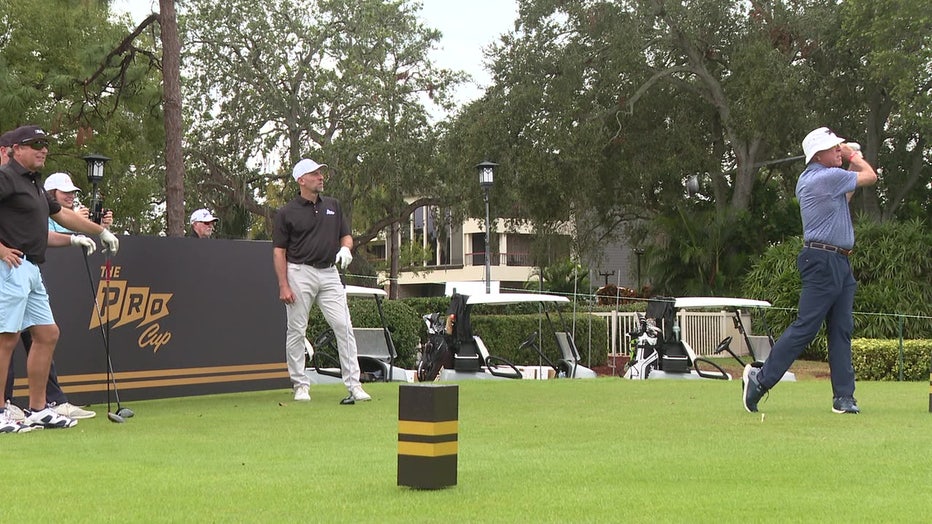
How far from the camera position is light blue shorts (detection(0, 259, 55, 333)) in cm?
738

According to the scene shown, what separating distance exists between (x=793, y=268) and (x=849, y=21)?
6078 millimetres

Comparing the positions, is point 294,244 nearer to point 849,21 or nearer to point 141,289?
point 141,289

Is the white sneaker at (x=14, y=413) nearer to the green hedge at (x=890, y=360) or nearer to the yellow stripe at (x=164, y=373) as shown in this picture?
the yellow stripe at (x=164, y=373)

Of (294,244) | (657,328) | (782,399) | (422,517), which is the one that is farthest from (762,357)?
(422,517)

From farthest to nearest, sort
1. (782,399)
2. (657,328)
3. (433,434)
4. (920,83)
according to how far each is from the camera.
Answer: (920,83), (657,328), (782,399), (433,434)

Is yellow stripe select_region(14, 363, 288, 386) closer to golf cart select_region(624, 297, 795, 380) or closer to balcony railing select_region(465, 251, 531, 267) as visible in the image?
golf cart select_region(624, 297, 795, 380)

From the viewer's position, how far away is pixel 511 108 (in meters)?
31.0

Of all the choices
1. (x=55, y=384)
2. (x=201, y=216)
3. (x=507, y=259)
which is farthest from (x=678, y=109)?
(x=507, y=259)

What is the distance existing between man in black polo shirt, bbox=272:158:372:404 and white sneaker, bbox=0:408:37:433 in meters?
2.84

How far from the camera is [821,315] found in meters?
8.08

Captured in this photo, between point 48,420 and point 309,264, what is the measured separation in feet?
9.82

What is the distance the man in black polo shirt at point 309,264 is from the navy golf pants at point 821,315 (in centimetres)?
357

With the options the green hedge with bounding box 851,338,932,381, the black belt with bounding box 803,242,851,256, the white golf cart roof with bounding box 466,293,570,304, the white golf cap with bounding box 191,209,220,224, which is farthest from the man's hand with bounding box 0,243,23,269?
the green hedge with bounding box 851,338,932,381

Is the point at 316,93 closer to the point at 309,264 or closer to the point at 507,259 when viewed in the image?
the point at 309,264
